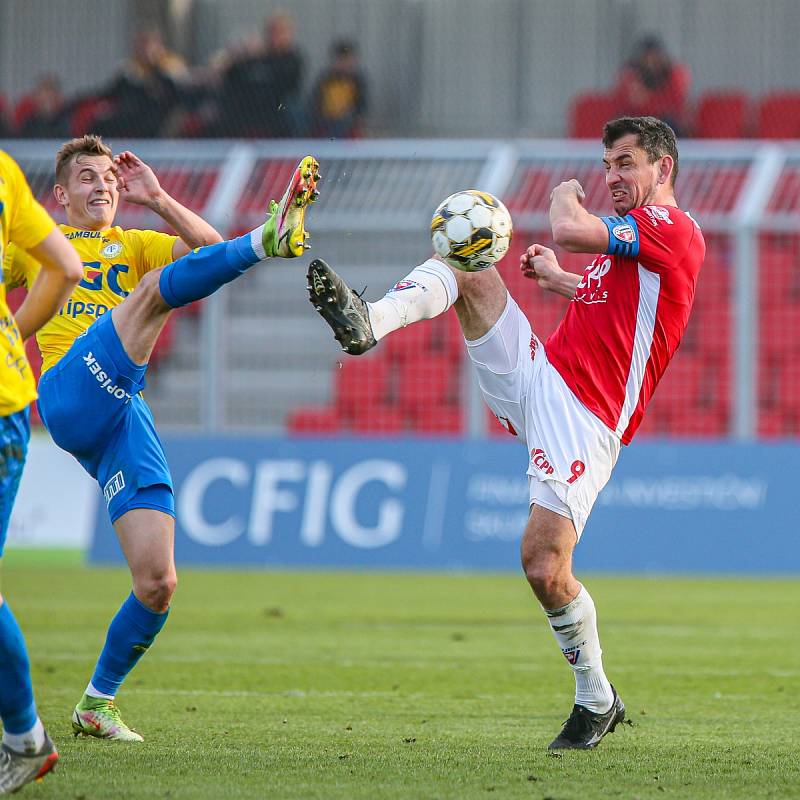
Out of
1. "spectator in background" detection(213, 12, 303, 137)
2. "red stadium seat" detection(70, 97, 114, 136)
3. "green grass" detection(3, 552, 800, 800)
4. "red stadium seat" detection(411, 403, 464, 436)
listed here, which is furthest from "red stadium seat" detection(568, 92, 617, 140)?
"green grass" detection(3, 552, 800, 800)

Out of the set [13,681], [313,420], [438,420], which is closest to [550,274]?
[13,681]

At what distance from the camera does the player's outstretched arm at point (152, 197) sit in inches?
253

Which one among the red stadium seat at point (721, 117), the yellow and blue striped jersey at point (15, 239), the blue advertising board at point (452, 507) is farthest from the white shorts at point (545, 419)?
the red stadium seat at point (721, 117)

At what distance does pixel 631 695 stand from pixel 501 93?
51.3ft

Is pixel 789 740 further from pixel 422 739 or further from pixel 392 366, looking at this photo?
pixel 392 366

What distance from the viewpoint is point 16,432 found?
4918mm

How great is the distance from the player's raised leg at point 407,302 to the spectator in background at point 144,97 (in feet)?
48.4

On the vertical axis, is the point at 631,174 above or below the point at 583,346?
above

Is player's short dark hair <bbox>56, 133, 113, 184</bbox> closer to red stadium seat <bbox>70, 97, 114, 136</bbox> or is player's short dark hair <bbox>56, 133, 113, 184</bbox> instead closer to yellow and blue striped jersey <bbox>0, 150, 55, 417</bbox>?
yellow and blue striped jersey <bbox>0, 150, 55, 417</bbox>

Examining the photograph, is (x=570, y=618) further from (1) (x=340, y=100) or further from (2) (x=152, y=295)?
(1) (x=340, y=100)

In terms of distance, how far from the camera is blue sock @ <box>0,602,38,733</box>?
4.87 metres

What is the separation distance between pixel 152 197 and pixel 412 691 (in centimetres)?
289

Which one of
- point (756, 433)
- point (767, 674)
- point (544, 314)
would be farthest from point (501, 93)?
point (767, 674)

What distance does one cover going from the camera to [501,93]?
22.3m
